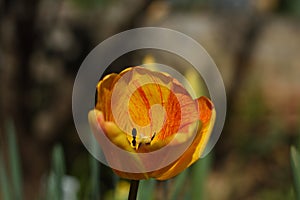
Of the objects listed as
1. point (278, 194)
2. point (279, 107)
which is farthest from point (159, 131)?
point (279, 107)

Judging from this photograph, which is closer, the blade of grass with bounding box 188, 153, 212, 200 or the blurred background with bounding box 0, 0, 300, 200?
the blade of grass with bounding box 188, 153, 212, 200

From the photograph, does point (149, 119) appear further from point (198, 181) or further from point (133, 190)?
point (198, 181)

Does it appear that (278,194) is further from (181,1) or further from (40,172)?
(181,1)

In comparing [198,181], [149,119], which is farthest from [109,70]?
[149,119]

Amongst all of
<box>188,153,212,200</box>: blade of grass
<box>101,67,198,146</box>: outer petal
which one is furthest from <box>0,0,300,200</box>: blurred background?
<box>101,67,198,146</box>: outer petal

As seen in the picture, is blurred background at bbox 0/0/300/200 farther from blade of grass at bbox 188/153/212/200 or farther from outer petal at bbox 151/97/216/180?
outer petal at bbox 151/97/216/180
